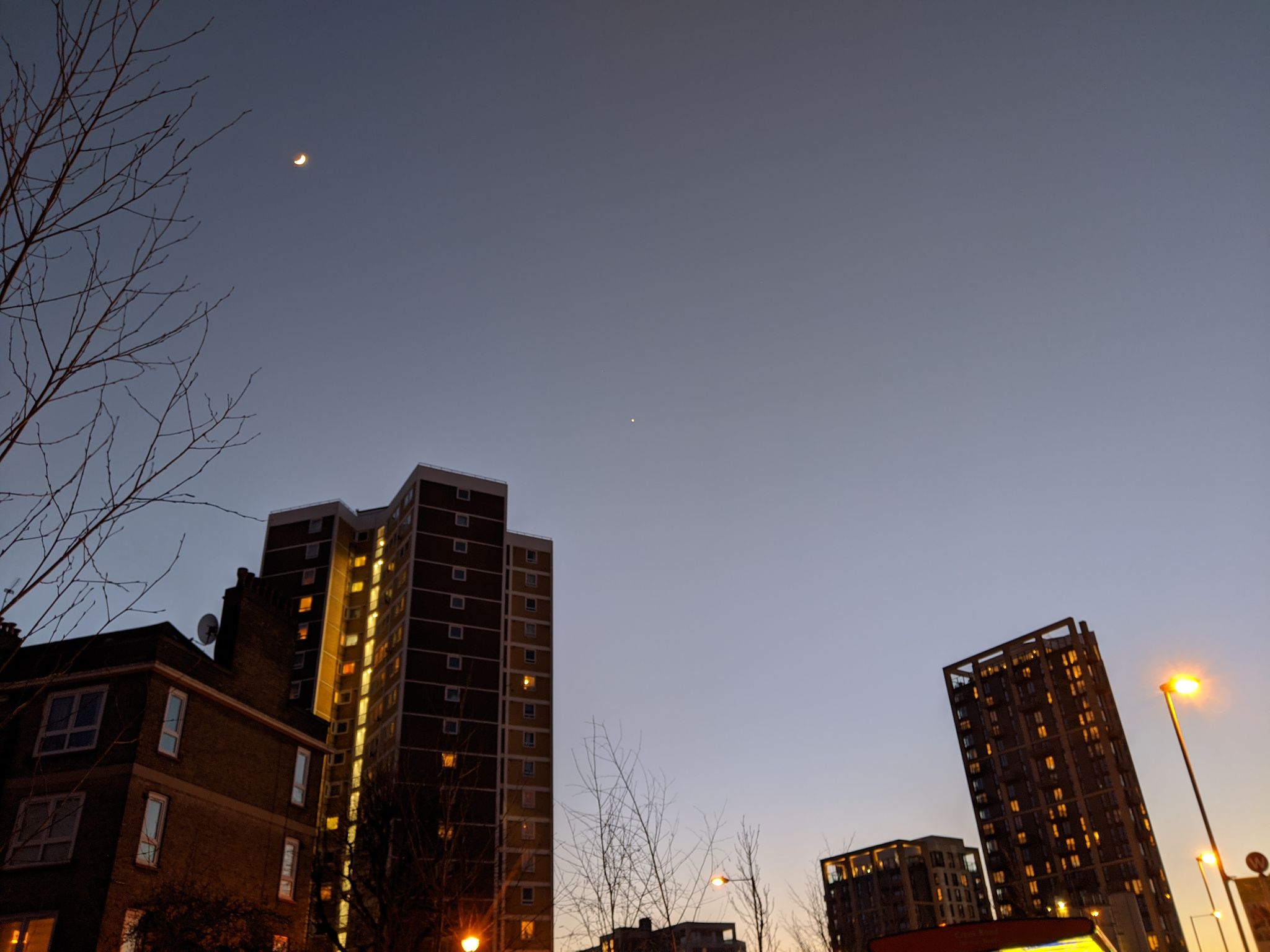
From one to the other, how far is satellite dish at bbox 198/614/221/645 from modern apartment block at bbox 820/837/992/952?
154 meters

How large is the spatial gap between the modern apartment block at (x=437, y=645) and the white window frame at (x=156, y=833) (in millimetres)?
33770

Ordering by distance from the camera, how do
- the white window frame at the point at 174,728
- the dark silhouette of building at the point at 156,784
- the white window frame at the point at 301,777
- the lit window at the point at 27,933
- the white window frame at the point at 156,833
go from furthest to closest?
the white window frame at the point at 301,777 < the white window frame at the point at 174,728 < the white window frame at the point at 156,833 < the dark silhouette of building at the point at 156,784 < the lit window at the point at 27,933

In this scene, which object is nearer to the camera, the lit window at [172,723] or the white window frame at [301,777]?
the lit window at [172,723]

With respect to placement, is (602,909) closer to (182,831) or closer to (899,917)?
(182,831)

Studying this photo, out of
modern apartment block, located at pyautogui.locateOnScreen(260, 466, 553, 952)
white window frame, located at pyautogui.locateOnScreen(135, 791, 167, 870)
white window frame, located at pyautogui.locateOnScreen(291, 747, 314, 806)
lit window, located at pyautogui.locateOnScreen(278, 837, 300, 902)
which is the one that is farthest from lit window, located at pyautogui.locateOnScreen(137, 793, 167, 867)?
modern apartment block, located at pyautogui.locateOnScreen(260, 466, 553, 952)

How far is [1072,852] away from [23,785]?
142 m

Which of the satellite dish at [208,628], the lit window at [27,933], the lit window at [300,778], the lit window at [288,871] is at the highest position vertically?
the satellite dish at [208,628]

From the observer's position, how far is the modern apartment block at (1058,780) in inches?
4985

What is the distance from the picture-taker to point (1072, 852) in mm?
132000

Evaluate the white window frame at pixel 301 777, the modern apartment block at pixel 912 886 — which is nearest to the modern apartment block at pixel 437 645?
the white window frame at pixel 301 777

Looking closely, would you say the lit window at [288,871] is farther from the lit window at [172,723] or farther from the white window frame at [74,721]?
the white window frame at [74,721]

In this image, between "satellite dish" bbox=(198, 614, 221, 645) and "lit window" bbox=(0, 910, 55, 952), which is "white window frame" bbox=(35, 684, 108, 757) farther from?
"satellite dish" bbox=(198, 614, 221, 645)

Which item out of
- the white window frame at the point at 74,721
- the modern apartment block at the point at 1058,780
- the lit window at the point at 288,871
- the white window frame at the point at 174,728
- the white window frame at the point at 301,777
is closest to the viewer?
the white window frame at the point at 74,721

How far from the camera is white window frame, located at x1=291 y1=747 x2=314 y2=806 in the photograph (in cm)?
3422
